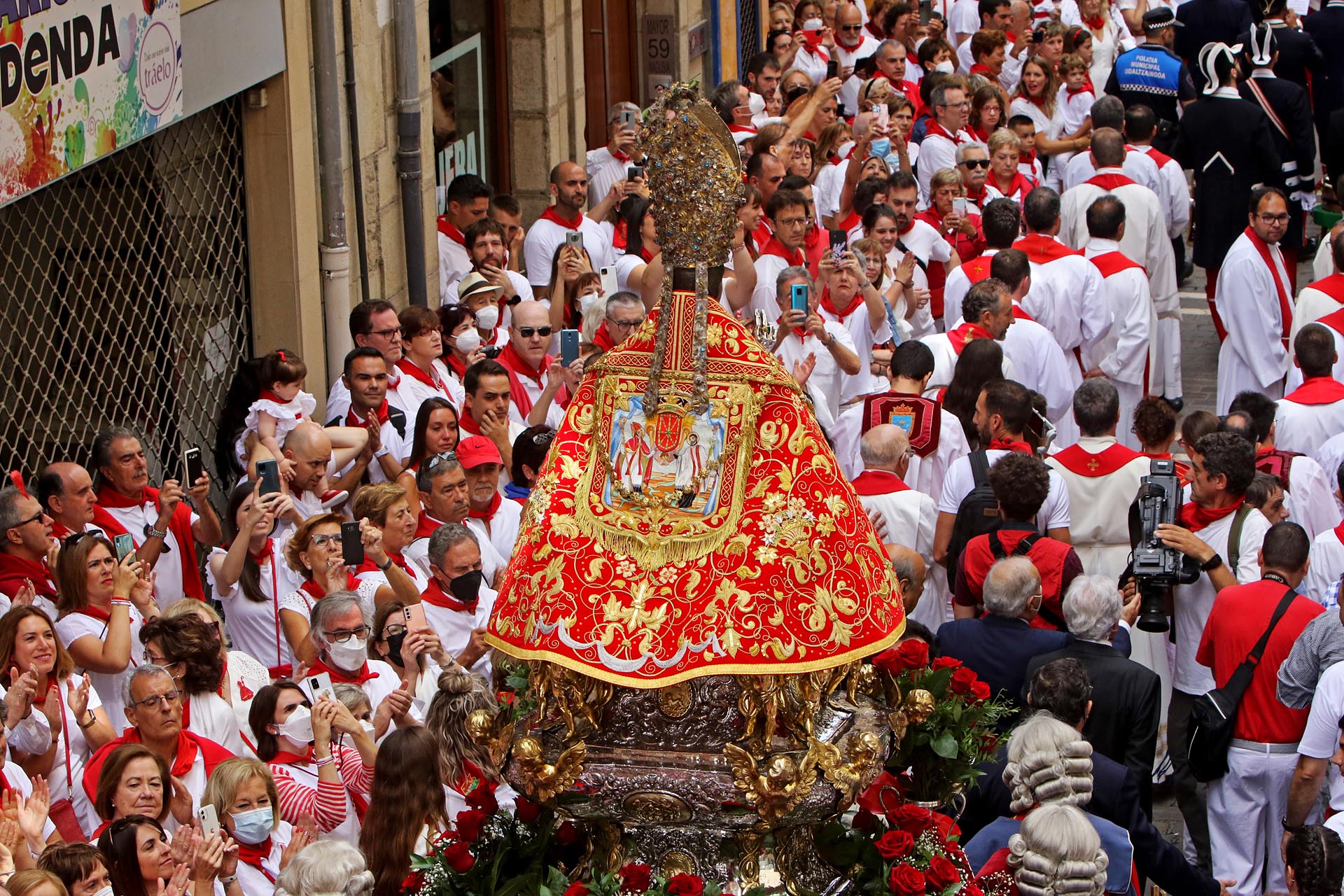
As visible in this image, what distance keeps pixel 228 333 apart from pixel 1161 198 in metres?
7.10

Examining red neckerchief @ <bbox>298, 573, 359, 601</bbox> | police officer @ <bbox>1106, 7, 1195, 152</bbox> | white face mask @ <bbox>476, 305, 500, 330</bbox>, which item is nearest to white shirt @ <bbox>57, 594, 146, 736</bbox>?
red neckerchief @ <bbox>298, 573, 359, 601</bbox>

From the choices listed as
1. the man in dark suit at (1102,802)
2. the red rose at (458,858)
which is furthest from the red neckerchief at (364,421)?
the red rose at (458,858)

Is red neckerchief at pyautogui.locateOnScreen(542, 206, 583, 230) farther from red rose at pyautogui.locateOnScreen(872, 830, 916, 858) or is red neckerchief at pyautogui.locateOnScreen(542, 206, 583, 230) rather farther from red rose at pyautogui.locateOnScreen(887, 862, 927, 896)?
red rose at pyautogui.locateOnScreen(887, 862, 927, 896)

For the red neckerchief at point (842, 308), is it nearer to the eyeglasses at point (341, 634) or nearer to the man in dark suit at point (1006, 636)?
the man in dark suit at point (1006, 636)

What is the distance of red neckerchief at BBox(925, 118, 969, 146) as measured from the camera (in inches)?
597

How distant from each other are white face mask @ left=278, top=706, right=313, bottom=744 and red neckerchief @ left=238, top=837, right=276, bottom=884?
44 centimetres

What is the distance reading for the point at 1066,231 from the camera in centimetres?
1414

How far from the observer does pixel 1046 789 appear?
573cm

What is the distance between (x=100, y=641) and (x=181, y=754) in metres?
0.83

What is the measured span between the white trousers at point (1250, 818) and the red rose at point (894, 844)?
2826 mm

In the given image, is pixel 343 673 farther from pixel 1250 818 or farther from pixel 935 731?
pixel 1250 818

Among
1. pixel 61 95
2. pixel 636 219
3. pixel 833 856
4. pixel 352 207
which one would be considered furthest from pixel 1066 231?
pixel 833 856

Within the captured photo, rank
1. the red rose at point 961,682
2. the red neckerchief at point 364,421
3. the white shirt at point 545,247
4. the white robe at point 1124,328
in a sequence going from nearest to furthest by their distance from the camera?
the red rose at point 961,682 → the red neckerchief at point 364,421 → the white robe at point 1124,328 → the white shirt at point 545,247

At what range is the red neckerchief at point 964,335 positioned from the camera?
10.5 meters
